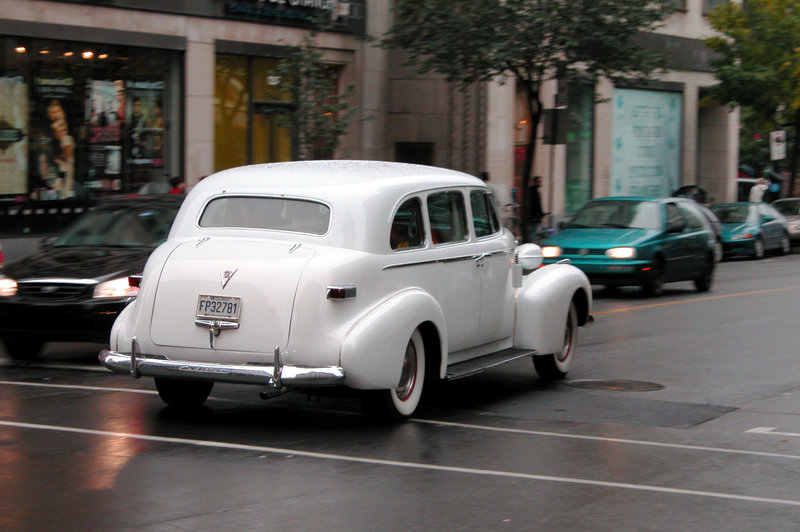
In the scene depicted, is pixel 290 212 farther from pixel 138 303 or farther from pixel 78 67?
pixel 78 67

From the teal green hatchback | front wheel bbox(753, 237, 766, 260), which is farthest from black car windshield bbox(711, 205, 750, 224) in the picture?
the teal green hatchback

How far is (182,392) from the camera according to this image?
9047mm

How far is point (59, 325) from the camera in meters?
11.1

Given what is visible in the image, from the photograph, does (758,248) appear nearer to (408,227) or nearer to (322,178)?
(408,227)

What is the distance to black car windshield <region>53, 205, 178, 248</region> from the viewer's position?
12547 mm

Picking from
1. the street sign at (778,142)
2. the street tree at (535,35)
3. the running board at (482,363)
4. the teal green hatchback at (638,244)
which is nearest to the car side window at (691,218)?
the teal green hatchback at (638,244)

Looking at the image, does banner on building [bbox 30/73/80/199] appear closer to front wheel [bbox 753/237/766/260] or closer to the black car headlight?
the black car headlight

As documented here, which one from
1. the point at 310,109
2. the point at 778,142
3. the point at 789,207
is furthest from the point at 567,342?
the point at 778,142

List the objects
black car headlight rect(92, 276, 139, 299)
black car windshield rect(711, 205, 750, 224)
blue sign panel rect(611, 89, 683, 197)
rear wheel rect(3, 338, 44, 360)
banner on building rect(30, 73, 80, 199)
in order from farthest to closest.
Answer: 1. blue sign panel rect(611, 89, 683, 197)
2. black car windshield rect(711, 205, 750, 224)
3. banner on building rect(30, 73, 80, 199)
4. rear wheel rect(3, 338, 44, 360)
5. black car headlight rect(92, 276, 139, 299)

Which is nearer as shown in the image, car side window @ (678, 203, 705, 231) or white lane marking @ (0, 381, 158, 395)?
white lane marking @ (0, 381, 158, 395)

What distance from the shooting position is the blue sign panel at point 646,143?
37.6 meters

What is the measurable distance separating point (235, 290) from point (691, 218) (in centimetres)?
1379

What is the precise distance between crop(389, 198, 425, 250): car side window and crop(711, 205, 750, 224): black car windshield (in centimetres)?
2301

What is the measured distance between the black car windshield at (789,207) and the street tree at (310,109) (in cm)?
1720
